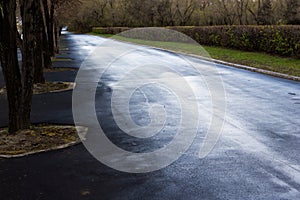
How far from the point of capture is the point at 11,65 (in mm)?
7250

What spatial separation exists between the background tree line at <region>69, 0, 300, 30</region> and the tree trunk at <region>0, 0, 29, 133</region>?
27016 millimetres

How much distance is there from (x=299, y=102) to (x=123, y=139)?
4.98 meters

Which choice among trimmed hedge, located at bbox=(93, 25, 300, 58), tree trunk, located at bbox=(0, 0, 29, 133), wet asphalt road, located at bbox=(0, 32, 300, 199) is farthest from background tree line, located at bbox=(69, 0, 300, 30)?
tree trunk, located at bbox=(0, 0, 29, 133)

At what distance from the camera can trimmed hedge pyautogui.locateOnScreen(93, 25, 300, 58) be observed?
2042 cm

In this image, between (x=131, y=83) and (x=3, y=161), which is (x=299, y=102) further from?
(x=3, y=161)

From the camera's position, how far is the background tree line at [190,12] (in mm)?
38562

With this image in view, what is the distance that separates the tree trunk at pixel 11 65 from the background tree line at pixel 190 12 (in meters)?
27.0

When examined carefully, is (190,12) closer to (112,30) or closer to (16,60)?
(112,30)

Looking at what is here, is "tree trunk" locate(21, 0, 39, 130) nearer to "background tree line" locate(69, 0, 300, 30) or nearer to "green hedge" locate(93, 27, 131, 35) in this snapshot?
"background tree line" locate(69, 0, 300, 30)

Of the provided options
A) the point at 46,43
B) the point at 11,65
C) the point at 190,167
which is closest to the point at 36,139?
the point at 11,65

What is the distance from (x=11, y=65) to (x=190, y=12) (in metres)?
51.0

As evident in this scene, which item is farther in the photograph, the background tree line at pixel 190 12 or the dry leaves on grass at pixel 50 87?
the background tree line at pixel 190 12

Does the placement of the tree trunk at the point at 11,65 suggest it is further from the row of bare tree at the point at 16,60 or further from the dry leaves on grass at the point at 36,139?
the dry leaves on grass at the point at 36,139

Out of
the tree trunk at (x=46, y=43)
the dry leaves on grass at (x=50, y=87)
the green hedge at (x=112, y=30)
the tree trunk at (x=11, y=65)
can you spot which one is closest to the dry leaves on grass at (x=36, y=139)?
the tree trunk at (x=11, y=65)
